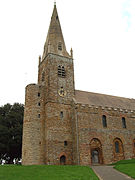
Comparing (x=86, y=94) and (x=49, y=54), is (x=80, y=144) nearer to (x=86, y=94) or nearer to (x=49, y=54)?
(x=86, y=94)

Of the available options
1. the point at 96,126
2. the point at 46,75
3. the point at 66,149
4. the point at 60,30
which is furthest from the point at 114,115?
the point at 60,30

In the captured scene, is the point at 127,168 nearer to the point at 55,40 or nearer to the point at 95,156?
the point at 95,156

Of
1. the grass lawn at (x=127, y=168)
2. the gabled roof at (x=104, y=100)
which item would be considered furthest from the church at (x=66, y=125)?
the grass lawn at (x=127, y=168)

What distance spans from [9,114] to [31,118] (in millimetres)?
11480

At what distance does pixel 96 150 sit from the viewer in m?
30.6

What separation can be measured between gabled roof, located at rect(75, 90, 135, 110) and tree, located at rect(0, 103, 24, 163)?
13.4 meters

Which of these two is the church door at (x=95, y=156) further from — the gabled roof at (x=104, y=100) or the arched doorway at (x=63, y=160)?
the gabled roof at (x=104, y=100)

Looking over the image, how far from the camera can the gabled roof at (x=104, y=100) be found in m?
35.8

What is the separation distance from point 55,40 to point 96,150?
73.3 feet

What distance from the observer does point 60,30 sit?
136ft

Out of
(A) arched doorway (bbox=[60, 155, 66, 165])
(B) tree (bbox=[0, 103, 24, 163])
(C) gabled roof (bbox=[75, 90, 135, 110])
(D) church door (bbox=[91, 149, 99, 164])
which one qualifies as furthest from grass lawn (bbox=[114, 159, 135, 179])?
(B) tree (bbox=[0, 103, 24, 163])

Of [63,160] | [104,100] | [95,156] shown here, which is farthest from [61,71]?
[95,156]

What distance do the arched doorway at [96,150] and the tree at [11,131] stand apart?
15102 millimetres

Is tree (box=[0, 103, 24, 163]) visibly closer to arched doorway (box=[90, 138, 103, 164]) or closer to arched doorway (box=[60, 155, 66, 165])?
arched doorway (box=[60, 155, 66, 165])
